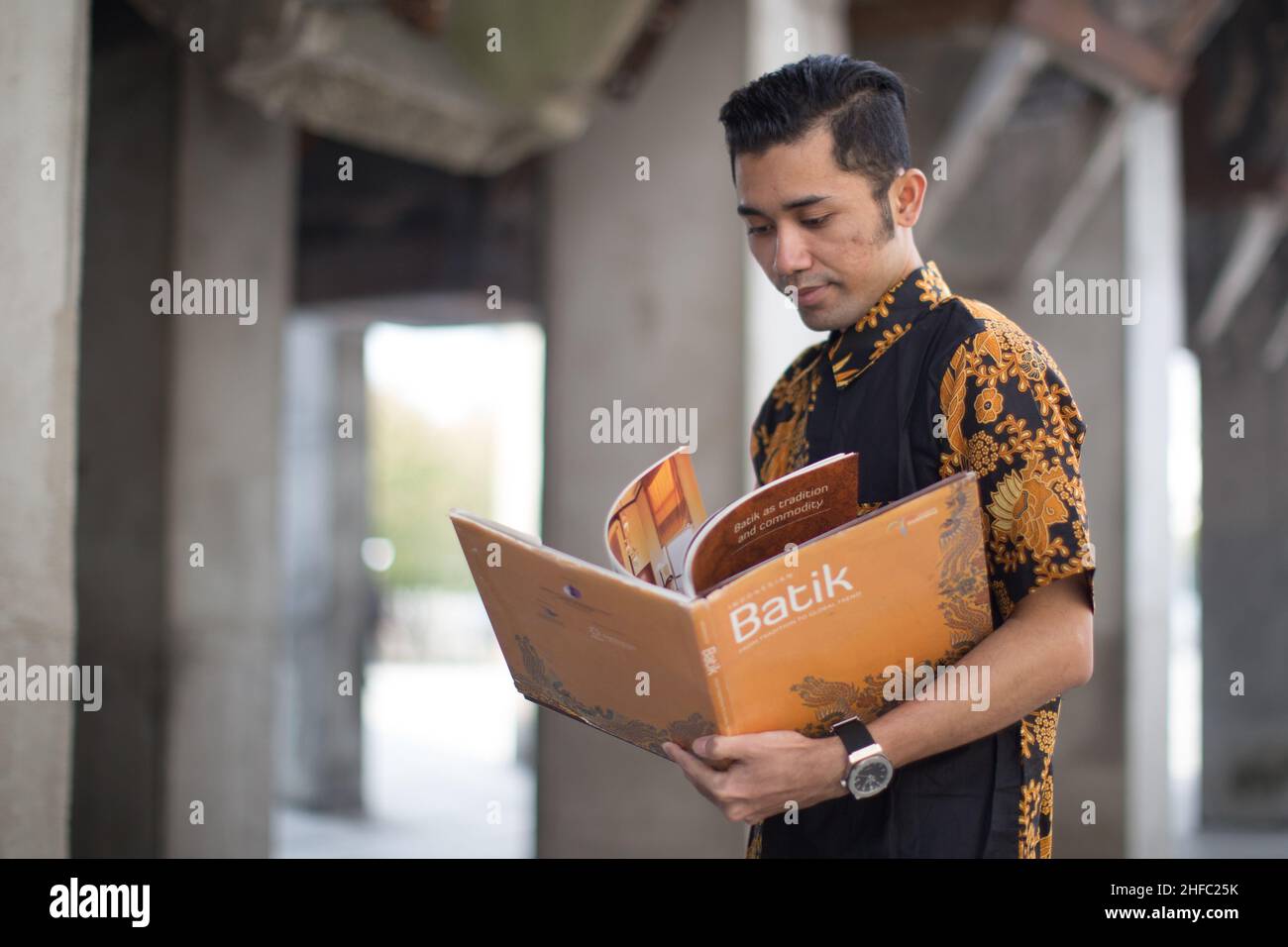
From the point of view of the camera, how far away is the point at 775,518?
194 centimetres

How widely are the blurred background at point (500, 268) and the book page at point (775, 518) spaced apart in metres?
1.66

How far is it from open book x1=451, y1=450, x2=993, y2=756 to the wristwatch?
Result: 7cm

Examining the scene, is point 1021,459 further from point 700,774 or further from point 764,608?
point 700,774

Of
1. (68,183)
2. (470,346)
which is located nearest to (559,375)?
(68,183)

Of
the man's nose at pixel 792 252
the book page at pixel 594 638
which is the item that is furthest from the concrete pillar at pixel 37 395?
the man's nose at pixel 792 252

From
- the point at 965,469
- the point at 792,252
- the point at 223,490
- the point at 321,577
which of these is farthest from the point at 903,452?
the point at 321,577

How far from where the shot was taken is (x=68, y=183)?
2.85 metres

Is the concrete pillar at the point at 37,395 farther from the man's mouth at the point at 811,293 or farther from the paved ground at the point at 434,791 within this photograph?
the paved ground at the point at 434,791

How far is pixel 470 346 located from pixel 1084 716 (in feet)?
106

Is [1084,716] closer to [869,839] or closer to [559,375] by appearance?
[559,375]

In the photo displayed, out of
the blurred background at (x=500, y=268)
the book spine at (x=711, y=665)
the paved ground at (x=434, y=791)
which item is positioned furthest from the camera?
the paved ground at (x=434, y=791)

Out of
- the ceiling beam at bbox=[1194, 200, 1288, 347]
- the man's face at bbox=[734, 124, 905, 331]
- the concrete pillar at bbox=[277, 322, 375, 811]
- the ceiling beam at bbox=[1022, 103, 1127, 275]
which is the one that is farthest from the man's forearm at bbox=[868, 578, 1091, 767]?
the concrete pillar at bbox=[277, 322, 375, 811]

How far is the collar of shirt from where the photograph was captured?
2.06m

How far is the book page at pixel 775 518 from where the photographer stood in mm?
1871
